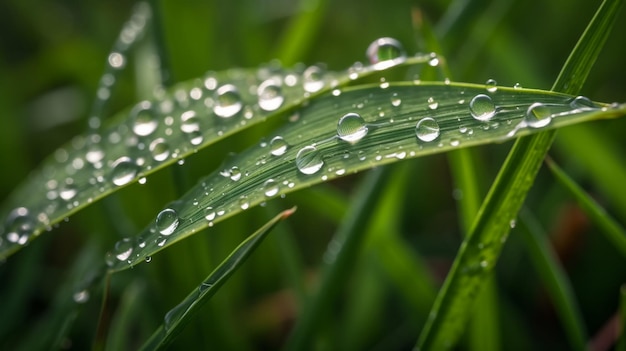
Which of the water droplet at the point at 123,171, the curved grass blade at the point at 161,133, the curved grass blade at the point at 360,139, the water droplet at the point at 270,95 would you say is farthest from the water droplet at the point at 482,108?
the water droplet at the point at 123,171

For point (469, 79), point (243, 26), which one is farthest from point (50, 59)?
point (469, 79)

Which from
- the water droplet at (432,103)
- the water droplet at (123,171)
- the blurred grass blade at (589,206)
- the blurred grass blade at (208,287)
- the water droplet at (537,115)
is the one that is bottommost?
the blurred grass blade at (208,287)

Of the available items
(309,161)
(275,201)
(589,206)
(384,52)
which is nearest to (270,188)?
(309,161)

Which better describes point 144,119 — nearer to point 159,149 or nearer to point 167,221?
point 159,149

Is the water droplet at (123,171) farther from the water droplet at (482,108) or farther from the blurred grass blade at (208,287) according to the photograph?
the water droplet at (482,108)

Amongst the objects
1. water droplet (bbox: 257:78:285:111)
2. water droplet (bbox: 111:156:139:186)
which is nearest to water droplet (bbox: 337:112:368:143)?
water droplet (bbox: 257:78:285:111)

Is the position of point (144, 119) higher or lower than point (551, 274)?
higher

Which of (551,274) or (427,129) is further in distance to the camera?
(551,274)

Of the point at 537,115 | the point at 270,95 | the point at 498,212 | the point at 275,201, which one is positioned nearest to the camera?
the point at 537,115
